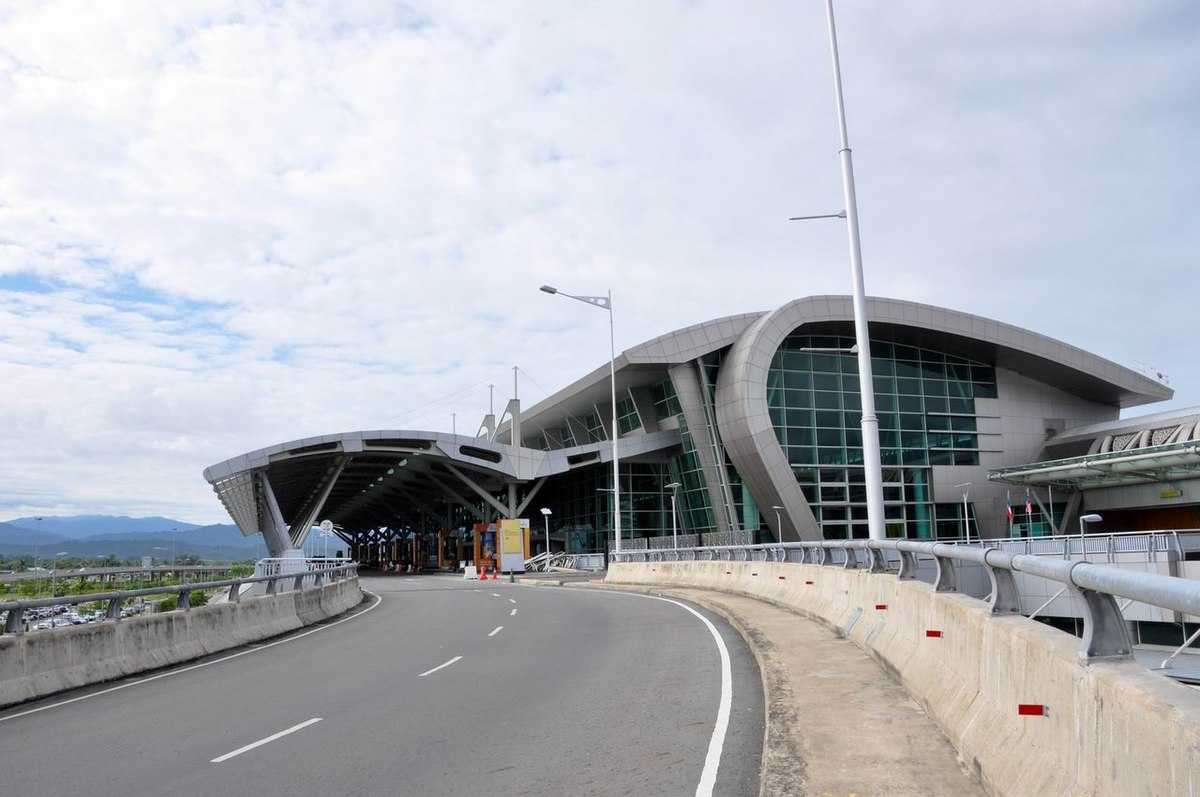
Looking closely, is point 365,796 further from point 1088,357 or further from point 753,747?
point 1088,357

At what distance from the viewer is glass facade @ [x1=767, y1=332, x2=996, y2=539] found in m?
54.7

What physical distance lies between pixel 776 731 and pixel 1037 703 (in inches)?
131

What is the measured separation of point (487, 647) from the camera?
16.2 metres

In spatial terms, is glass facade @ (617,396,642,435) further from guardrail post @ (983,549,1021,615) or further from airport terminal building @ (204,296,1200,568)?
guardrail post @ (983,549,1021,615)

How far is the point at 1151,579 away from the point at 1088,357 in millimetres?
61323

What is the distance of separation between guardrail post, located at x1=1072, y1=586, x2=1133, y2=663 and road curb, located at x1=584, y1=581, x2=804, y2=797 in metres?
2.47

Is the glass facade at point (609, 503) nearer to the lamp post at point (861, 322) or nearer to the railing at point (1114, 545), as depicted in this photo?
→ the railing at point (1114, 545)

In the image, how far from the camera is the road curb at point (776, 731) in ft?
20.6

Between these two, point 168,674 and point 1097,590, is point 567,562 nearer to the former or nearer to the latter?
point 168,674

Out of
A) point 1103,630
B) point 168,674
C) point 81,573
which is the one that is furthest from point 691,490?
point 1103,630

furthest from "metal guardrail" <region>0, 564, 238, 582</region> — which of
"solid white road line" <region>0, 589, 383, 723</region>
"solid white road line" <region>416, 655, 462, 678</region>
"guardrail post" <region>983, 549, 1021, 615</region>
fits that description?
"guardrail post" <region>983, 549, 1021, 615</region>

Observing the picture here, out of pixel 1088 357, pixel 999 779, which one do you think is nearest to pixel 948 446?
pixel 1088 357

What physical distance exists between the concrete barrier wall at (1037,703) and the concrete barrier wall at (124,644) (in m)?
9.89

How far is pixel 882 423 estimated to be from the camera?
5662cm
